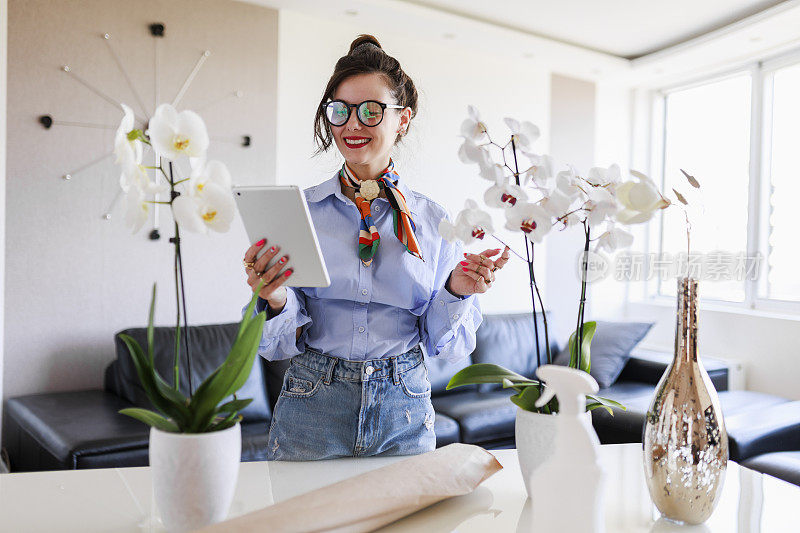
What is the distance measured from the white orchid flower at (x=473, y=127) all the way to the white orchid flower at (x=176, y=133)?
0.37 metres

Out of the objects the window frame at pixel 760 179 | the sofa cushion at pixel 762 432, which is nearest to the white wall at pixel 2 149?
the sofa cushion at pixel 762 432

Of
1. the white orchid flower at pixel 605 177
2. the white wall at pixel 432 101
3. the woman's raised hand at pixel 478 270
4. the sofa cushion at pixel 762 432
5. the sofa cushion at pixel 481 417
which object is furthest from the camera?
the white wall at pixel 432 101

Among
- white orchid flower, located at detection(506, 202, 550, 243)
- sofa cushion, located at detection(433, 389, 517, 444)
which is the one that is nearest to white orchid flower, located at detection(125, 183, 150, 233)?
white orchid flower, located at detection(506, 202, 550, 243)

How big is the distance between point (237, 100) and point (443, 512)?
3042mm

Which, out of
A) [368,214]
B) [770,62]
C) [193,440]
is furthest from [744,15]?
[193,440]

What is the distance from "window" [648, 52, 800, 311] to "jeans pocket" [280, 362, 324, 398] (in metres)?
3.53

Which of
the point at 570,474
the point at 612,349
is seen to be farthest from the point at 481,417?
the point at 570,474

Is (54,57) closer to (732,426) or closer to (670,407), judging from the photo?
(670,407)

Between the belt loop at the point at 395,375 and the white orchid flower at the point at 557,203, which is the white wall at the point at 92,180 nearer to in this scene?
the belt loop at the point at 395,375

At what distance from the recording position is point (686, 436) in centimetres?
94

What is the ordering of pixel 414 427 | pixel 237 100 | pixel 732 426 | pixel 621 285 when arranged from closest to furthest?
pixel 414 427, pixel 732 426, pixel 237 100, pixel 621 285

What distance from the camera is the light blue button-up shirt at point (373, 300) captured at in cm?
134

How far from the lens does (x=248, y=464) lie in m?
1.17

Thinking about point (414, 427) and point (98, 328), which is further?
point (98, 328)
